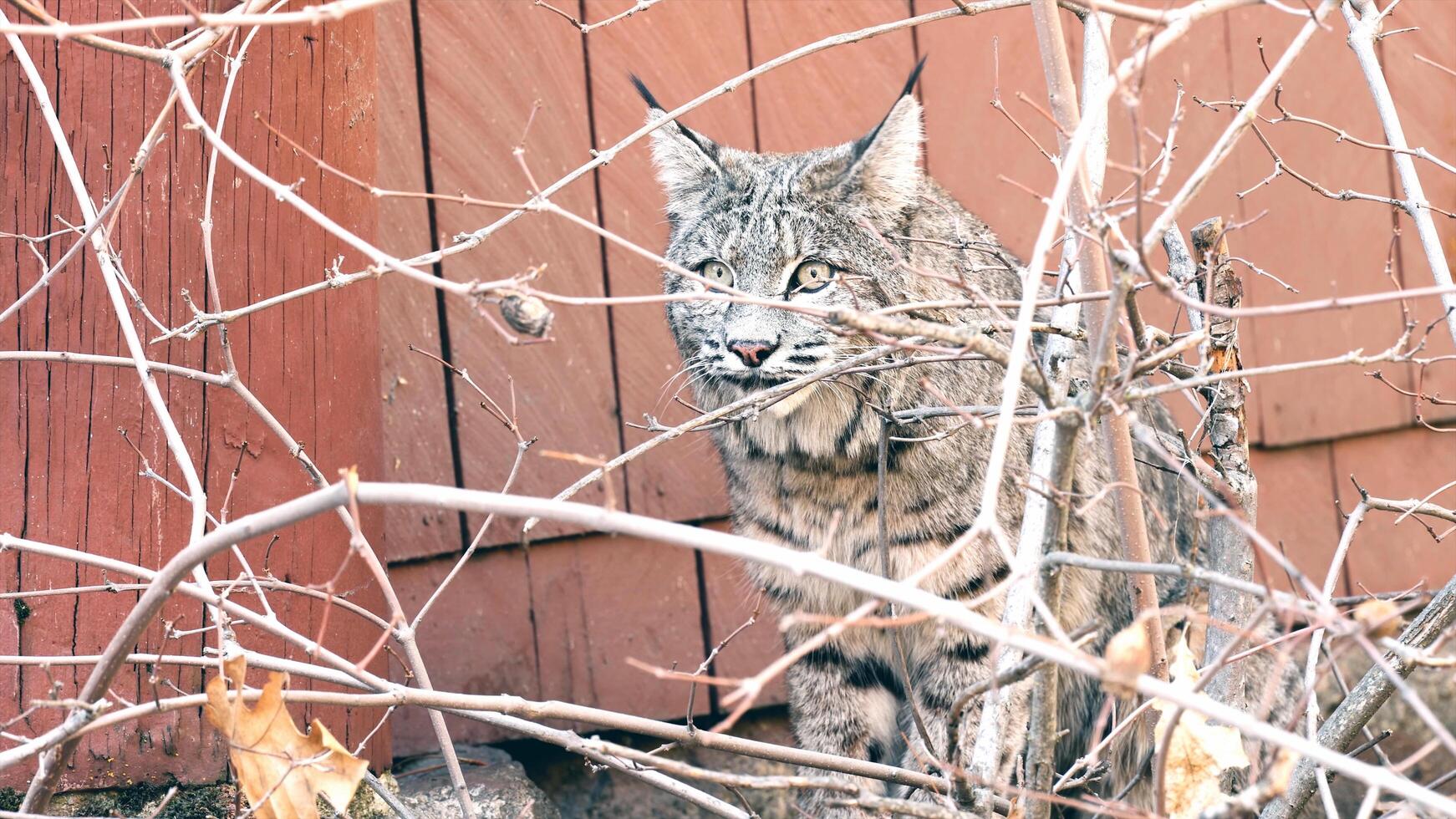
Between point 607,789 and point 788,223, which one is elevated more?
point 788,223

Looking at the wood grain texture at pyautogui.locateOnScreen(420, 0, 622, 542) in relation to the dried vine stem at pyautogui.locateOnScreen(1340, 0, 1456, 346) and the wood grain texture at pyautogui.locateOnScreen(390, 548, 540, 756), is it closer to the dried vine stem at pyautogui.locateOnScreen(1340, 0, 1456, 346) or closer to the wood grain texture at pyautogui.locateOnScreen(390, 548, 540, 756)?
the wood grain texture at pyautogui.locateOnScreen(390, 548, 540, 756)

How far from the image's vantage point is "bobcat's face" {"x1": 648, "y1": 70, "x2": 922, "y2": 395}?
3129mm

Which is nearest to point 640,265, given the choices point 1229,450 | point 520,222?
point 520,222

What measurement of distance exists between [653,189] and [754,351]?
99 cm

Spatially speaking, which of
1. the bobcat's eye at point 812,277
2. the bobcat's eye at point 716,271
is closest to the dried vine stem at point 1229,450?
the bobcat's eye at point 812,277

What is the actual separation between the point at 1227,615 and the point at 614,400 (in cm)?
194

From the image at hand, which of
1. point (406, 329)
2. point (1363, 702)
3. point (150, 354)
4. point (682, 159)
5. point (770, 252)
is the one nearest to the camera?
point (1363, 702)

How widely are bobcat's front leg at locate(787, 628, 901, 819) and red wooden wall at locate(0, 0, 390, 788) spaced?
1254mm

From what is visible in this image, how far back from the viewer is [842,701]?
340 cm

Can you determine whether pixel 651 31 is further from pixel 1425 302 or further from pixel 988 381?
pixel 1425 302

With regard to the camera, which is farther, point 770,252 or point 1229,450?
point 770,252

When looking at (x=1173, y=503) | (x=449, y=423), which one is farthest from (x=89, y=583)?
(x=1173, y=503)

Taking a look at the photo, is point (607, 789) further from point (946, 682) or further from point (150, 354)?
point (150, 354)

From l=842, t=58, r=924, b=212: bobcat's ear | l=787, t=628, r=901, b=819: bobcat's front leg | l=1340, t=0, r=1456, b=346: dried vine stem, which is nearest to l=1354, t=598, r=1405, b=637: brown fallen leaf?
l=1340, t=0, r=1456, b=346: dried vine stem
